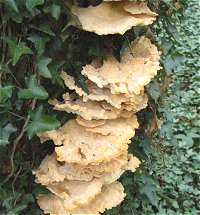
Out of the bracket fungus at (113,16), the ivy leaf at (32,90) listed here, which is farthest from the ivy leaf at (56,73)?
the bracket fungus at (113,16)

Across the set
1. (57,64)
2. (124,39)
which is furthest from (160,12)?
(57,64)

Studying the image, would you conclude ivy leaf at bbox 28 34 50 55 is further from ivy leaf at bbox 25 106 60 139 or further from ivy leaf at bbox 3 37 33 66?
ivy leaf at bbox 25 106 60 139

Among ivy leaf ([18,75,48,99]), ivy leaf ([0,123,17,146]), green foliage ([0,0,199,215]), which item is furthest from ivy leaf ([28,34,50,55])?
ivy leaf ([0,123,17,146])

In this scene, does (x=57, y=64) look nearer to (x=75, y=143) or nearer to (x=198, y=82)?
(x=75, y=143)

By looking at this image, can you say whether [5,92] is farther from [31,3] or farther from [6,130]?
[31,3]

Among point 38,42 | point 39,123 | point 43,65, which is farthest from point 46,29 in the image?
point 39,123

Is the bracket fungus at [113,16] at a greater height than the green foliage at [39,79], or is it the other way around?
the bracket fungus at [113,16]

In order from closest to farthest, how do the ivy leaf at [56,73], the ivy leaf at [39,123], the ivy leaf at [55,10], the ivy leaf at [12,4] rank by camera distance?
the ivy leaf at [12,4], the ivy leaf at [55,10], the ivy leaf at [39,123], the ivy leaf at [56,73]

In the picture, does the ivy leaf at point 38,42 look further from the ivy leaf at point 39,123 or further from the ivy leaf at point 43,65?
the ivy leaf at point 39,123
